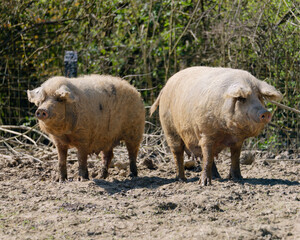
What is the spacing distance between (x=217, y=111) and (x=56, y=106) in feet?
6.15

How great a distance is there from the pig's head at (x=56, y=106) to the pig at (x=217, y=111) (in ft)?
4.17

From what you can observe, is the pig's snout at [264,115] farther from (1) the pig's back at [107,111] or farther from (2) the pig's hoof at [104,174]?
(2) the pig's hoof at [104,174]

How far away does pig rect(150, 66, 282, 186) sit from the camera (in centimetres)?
559

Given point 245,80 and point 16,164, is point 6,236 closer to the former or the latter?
point 245,80

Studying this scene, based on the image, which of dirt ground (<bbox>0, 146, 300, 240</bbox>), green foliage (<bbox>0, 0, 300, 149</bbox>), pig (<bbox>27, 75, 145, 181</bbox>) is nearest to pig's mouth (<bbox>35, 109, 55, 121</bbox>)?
pig (<bbox>27, 75, 145, 181</bbox>)

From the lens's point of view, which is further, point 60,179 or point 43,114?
point 60,179

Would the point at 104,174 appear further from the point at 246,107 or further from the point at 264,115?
the point at 264,115

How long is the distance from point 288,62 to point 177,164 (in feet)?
8.79

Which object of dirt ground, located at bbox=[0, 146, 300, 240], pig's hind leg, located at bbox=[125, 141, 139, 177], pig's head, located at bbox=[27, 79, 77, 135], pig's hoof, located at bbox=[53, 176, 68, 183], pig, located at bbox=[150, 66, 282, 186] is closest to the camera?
dirt ground, located at bbox=[0, 146, 300, 240]

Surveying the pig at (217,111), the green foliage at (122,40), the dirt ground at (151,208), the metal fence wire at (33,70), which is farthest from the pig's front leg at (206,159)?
the metal fence wire at (33,70)

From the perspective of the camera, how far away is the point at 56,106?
6242mm

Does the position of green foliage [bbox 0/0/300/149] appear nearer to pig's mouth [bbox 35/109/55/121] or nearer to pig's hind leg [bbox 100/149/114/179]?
pig's hind leg [bbox 100/149/114/179]

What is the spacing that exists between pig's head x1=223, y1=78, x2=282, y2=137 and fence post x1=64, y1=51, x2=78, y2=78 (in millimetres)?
3202

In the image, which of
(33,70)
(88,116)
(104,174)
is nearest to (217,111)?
(88,116)
